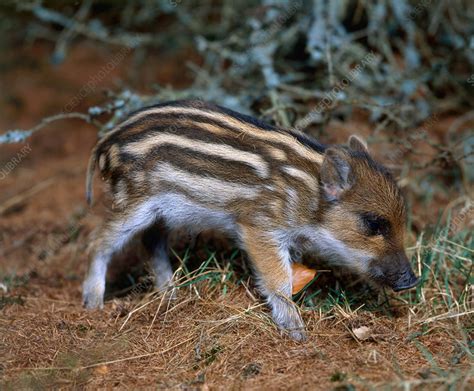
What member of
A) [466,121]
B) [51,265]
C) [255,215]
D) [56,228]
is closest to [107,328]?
[255,215]

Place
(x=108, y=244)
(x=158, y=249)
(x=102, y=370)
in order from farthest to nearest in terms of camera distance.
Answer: (x=158, y=249), (x=108, y=244), (x=102, y=370)

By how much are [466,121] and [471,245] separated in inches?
107

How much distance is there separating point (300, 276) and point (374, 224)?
0.69 metres

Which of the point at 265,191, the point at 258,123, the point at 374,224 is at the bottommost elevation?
the point at 374,224

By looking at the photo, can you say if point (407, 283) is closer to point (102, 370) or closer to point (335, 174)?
point (335, 174)

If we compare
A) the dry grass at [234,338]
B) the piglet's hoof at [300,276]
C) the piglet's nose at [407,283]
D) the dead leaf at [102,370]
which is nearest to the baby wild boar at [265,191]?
the piglet's nose at [407,283]

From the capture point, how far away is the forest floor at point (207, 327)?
384cm

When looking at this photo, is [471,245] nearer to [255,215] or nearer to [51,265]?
[255,215]

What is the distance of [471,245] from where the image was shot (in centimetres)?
518

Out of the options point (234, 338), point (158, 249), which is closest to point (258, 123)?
point (158, 249)

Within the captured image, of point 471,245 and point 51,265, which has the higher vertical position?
point 471,245

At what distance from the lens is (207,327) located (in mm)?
4418

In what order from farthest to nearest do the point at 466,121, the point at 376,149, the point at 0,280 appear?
the point at 466,121 < the point at 376,149 < the point at 0,280

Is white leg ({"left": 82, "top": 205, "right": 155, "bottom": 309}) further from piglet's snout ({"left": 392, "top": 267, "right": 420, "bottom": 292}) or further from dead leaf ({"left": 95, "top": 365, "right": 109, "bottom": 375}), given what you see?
piglet's snout ({"left": 392, "top": 267, "right": 420, "bottom": 292})
